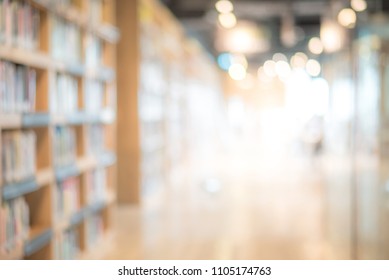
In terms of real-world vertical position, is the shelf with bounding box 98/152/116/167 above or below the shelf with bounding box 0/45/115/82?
below

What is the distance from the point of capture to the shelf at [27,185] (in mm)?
3662

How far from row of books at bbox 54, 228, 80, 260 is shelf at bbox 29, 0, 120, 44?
5.13 ft

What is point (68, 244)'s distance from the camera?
5.04 meters

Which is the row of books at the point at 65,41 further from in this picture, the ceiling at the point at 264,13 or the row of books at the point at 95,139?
the ceiling at the point at 264,13

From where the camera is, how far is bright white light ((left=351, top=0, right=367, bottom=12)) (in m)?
4.93

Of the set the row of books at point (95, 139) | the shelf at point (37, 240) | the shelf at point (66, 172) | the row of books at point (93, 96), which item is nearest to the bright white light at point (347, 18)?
the row of books at point (93, 96)

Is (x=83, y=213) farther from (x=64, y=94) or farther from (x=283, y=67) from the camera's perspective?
(x=283, y=67)

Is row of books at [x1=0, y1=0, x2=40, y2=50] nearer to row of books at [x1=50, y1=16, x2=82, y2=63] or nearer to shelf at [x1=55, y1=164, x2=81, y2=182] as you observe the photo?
row of books at [x1=50, y1=16, x2=82, y2=63]

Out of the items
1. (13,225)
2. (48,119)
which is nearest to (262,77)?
(48,119)

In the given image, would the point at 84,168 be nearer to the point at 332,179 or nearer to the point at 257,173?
the point at 332,179

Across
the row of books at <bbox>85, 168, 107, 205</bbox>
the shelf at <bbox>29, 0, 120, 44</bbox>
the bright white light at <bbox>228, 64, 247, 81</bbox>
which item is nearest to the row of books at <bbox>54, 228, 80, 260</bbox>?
the row of books at <bbox>85, 168, 107, 205</bbox>
